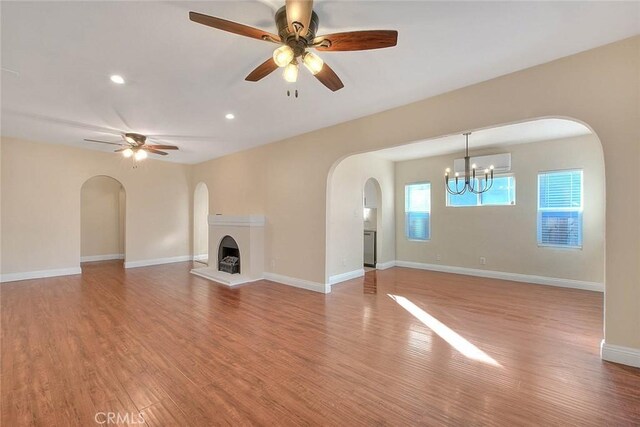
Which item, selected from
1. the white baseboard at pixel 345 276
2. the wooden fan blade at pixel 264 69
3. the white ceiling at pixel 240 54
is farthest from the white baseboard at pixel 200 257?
the wooden fan blade at pixel 264 69

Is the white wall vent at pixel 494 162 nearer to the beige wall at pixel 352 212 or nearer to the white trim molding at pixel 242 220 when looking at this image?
the beige wall at pixel 352 212

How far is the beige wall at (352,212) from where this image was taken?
17.8 feet

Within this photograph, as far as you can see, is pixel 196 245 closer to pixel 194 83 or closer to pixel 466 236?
pixel 194 83

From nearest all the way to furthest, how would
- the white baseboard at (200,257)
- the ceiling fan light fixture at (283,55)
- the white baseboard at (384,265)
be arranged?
the ceiling fan light fixture at (283,55), the white baseboard at (384,265), the white baseboard at (200,257)

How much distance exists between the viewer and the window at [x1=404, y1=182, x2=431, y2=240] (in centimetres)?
694

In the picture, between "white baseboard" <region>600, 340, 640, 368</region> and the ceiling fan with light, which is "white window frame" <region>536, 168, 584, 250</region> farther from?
the ceiling fan with light

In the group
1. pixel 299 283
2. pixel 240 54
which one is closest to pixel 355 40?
pixel 240 54

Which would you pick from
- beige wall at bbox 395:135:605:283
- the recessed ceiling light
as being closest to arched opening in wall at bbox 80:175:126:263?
the recessed ceiling light

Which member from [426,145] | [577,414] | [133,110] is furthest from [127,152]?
[577,414]

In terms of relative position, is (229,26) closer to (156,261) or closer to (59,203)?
(59,203)

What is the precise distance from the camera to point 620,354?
8.04 ft

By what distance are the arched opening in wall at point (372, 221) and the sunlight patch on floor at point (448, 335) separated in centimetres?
264

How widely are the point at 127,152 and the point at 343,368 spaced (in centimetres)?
519

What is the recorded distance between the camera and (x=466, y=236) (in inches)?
247
